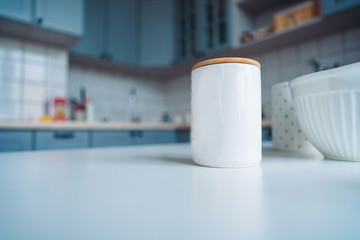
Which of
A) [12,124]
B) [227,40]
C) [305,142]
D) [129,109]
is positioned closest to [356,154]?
[305,142]

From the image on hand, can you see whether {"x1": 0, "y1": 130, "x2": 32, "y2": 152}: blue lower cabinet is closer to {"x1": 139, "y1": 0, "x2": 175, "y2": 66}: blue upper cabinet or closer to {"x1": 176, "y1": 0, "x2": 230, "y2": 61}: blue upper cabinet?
{"x1": 139, "y1": 0, "x2": 175, "y2": 66}: blue upper cabinet

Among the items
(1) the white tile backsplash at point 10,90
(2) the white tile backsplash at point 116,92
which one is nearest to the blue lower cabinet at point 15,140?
(1) the white tile backsplash at point 10,90

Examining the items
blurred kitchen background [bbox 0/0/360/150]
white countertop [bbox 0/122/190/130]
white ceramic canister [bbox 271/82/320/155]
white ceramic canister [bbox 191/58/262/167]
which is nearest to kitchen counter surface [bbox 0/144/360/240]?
white ceramic canister [bbox 191/58/262/167]

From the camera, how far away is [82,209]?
0.59ft


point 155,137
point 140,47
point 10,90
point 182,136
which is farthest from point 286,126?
point 140,47

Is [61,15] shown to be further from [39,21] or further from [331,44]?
[331,44]

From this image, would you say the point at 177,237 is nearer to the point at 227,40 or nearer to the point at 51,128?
the point at 51,128

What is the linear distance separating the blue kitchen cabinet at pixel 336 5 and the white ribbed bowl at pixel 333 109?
63.3 inches

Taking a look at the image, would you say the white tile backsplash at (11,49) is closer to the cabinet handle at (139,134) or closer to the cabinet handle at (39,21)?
the cabinet handle at (39,21)

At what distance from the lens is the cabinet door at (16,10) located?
68.3 inches

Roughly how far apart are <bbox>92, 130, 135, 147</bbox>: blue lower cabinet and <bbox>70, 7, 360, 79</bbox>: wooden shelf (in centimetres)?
94

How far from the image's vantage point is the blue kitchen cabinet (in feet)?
5.17

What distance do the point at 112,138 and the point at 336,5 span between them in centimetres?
198

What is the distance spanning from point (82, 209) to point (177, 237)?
9 centimetres
